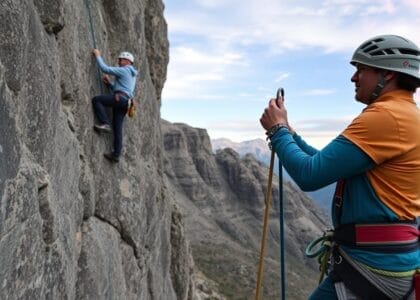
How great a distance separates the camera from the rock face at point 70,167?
727 centimetres

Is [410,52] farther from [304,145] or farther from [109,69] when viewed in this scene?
[109,69]

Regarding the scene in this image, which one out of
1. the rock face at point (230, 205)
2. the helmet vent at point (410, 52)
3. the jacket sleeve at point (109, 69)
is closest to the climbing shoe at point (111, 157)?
the jacket sleeve at point (109, 69)

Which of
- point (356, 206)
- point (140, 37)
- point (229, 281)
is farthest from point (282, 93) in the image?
point (229, 281)

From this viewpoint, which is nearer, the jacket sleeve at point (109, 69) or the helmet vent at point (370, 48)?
the helmet vent at point (370, 48)

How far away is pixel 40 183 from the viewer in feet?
27.6

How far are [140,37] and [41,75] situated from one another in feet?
37.7

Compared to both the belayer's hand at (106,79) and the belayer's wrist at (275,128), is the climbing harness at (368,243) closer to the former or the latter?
the belayer's wrist at (275,128)

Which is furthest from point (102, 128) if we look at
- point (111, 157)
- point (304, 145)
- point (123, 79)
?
point (304, 145)

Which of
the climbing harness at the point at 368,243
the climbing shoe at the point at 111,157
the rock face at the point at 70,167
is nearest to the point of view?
the climbing harness at the point at 368,243

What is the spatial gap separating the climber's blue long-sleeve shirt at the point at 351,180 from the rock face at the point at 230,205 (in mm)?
82268

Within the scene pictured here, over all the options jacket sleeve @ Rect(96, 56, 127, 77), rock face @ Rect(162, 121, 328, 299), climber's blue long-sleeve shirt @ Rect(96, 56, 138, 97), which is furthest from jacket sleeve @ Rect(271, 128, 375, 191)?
rock face @ Rect(162, 121, 328, 299)

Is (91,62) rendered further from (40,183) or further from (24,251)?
(24,251)

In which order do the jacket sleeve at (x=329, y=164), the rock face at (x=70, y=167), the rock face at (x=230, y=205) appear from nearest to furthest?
the jacket sleeve at (x=329, y=164), the rock face at (x=70, y=167), the rock face at (x=230, y=205)

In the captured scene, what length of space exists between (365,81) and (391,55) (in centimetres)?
30
